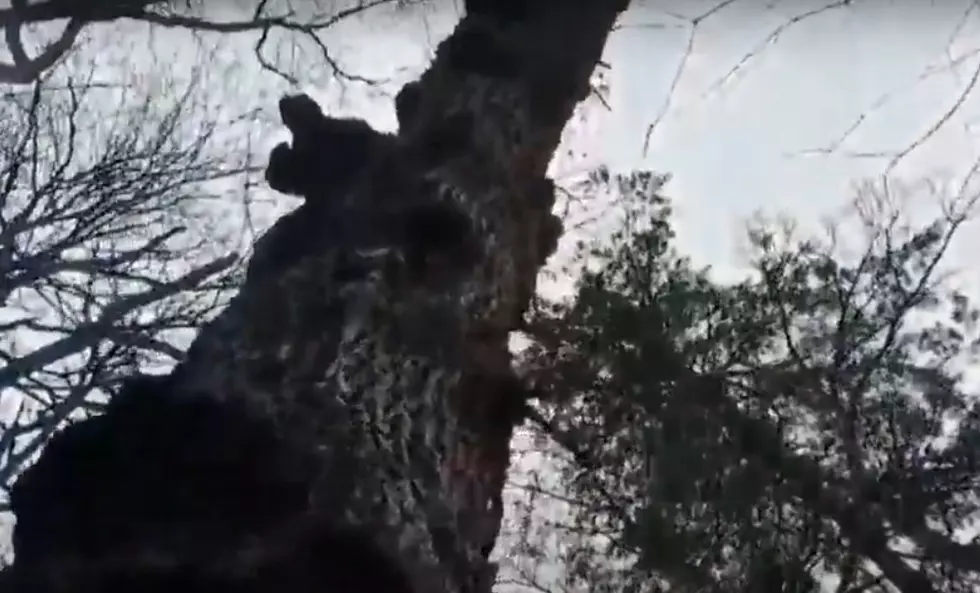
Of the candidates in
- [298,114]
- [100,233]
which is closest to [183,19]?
[100,233]

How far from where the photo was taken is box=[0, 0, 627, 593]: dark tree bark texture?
0.49 meters

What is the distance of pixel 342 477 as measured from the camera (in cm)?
55

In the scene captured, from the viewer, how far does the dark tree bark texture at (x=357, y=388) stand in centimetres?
49

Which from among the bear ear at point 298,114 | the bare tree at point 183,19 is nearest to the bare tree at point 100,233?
the bare tree at point 183,19

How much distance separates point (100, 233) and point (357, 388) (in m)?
0.83

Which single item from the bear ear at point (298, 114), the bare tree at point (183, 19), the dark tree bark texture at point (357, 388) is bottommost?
the dark tree bark texture at point (357, 388)

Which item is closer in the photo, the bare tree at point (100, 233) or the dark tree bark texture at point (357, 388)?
the dark tree bark texture at point (357, 388)

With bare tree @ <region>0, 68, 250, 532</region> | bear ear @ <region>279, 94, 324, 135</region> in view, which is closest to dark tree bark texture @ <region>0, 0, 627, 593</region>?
bear ear @ <region>279, 94, 324, 135</region>

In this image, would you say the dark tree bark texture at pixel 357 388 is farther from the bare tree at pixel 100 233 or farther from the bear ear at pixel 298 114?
the bare tree at pixel 100 233

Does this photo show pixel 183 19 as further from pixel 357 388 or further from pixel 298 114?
pixel 357 388

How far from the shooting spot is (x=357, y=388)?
0.63 meters

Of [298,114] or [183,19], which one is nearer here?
[298,114]

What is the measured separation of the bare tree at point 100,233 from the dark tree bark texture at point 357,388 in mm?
453

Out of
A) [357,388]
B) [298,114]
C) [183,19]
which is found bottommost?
[357,388]
